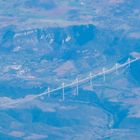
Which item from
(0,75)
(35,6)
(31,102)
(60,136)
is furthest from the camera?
(35,6)

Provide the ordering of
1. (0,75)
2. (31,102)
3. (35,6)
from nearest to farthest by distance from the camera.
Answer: (31,102) → (0,75) → (35,6)

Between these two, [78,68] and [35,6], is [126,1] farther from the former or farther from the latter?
[78,68]

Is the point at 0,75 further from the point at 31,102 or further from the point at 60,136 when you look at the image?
the point at 60,136

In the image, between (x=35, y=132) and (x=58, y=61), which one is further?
(x=58, y=61)

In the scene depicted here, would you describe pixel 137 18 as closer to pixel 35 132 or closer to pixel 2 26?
pixel 2 26

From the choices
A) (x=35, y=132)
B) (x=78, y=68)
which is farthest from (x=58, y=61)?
(x=35, y=132)

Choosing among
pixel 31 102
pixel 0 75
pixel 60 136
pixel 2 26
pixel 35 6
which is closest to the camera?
→ pixel 60 136

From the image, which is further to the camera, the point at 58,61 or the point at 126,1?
the point at 126,1

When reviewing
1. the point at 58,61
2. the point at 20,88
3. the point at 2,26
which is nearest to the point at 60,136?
the point at 20,88

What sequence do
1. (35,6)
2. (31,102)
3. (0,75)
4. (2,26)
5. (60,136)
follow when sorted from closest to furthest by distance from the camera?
(60,136), (31,102), (0,75), (2,26), (35,6)
